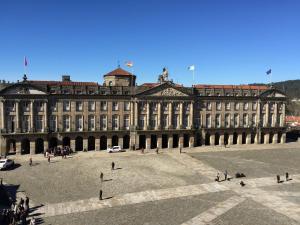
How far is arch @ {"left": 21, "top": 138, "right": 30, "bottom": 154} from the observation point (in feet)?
205

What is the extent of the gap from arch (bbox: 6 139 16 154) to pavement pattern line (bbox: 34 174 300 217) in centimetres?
2975

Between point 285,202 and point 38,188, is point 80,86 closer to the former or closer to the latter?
point 38,188

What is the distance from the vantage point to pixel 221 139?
7694cm

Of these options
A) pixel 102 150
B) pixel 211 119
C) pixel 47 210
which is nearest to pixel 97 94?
pixel 102 150

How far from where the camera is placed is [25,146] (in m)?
63.9

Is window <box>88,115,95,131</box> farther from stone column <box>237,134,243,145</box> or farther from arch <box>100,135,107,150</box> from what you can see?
stone column <box>237,134,243,145</box>

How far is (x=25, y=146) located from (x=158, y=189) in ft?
108

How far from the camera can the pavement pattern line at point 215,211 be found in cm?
3262

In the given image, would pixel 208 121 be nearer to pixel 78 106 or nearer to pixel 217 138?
pixel 217 138

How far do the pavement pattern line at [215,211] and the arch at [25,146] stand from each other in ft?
133

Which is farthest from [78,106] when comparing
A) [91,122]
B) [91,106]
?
[91,122]

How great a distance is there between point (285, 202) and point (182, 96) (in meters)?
37.1

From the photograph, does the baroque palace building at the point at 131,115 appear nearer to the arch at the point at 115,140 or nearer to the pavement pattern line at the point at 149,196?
the arch at the point at 115,140

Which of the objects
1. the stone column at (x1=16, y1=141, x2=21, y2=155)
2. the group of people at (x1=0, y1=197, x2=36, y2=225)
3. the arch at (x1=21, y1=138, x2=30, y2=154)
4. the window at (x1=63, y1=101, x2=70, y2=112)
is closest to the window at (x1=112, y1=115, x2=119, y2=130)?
the window at (x1=63, y1=101, x2=70, y2=112)
